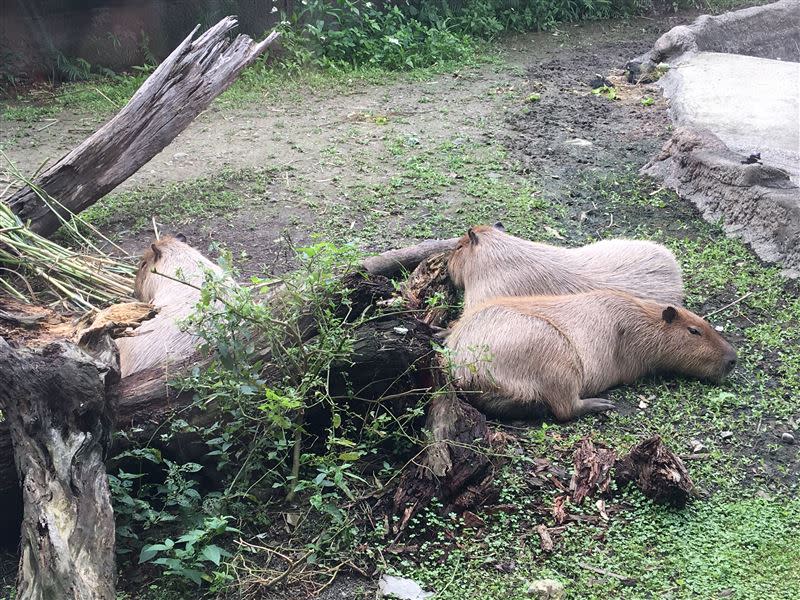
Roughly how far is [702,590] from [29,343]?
8.98 feet

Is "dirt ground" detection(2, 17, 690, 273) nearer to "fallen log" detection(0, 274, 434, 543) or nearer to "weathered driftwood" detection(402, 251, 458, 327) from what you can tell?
"weathered driftwood" detection(402, 251, 458, 327)

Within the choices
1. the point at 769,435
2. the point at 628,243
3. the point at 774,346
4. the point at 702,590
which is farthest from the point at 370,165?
the point at 702,590

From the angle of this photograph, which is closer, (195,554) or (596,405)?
(195,554)

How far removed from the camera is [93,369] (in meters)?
3.22

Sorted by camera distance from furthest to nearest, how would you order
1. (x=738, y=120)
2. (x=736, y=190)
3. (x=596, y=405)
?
(x=738, y=120), (x=736, y=190), (x=596, y=405)

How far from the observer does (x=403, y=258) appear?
532 cm

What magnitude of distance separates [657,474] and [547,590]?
32.2 inches

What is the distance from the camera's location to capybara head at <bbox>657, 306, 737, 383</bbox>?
4551 mm

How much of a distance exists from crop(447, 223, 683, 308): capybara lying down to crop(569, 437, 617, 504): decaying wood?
1.23m

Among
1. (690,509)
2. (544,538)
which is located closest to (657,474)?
(690,509)

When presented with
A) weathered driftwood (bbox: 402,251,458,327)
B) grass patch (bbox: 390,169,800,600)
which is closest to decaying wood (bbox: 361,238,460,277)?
weathered driftwood (bbox: 402,251,458,327)

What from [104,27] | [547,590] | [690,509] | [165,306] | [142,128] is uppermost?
[104,27]

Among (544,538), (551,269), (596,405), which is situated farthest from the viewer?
(551,269)

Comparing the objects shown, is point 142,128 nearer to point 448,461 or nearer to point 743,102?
point 448,461
